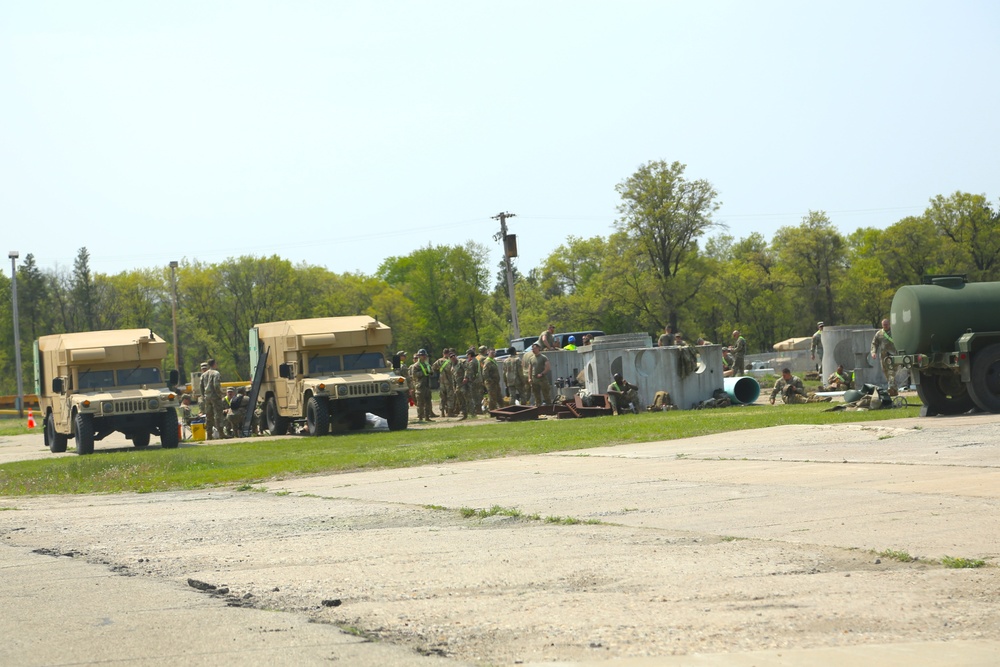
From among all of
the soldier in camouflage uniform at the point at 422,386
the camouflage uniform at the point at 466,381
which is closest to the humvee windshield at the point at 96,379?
the soldier in camouflage uniform at the point at 422,386

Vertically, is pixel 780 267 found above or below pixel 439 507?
above

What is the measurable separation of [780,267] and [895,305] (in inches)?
2549

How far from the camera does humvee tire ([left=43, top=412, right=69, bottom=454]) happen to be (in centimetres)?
2780

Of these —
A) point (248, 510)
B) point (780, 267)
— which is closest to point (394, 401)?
point (248, 510)

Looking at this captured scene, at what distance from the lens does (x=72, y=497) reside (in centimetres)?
1636

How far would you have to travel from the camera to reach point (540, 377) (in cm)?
3019

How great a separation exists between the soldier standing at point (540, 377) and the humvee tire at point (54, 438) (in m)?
11.0

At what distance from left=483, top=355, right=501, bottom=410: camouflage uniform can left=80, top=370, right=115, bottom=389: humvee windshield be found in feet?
31.2

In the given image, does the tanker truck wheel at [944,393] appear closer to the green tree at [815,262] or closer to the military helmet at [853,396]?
the military helmet at [853,396]

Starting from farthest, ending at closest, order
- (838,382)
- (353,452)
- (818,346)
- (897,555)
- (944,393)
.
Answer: (818,346) < (838,382) < (353,452) < (944,393) < (897,555)

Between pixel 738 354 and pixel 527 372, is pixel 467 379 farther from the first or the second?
pixel 738 354

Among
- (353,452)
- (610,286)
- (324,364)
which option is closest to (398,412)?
(324,364)

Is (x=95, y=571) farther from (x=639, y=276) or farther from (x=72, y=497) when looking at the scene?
(x=639, y=276)

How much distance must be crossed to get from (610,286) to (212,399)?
45.5 metres
